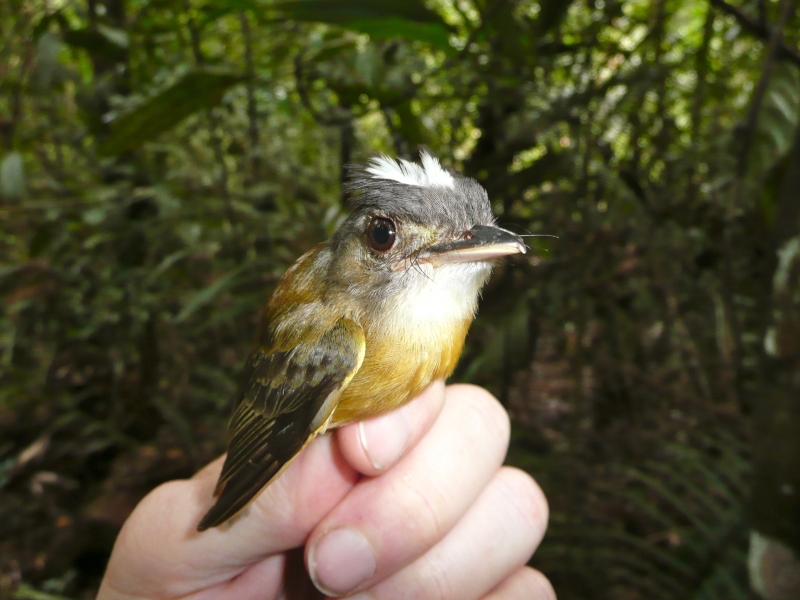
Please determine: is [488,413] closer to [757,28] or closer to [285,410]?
[285,410]

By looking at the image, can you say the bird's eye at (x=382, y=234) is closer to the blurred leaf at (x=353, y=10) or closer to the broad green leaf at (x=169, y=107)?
the blurred leaf at (x=353, y=10)

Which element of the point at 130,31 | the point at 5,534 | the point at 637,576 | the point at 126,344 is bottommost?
the point at 5,534

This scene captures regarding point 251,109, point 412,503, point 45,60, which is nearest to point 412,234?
point 412,503

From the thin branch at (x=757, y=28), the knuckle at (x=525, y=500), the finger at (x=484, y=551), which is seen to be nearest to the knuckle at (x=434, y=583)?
the finger at (x=484, y=551)

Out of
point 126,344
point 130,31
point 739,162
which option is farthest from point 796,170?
point 126,344

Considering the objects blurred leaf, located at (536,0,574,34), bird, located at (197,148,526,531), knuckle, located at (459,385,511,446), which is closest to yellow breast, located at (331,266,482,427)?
bird, located at (197,148,526,531)

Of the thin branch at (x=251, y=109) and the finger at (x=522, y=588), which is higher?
the thin branch at (x=251, y=109)

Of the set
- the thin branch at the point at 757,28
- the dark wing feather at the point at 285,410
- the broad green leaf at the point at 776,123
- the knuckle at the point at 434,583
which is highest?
the thin branch at the point at 757,28

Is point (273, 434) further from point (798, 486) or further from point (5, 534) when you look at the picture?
point (5, 534)
